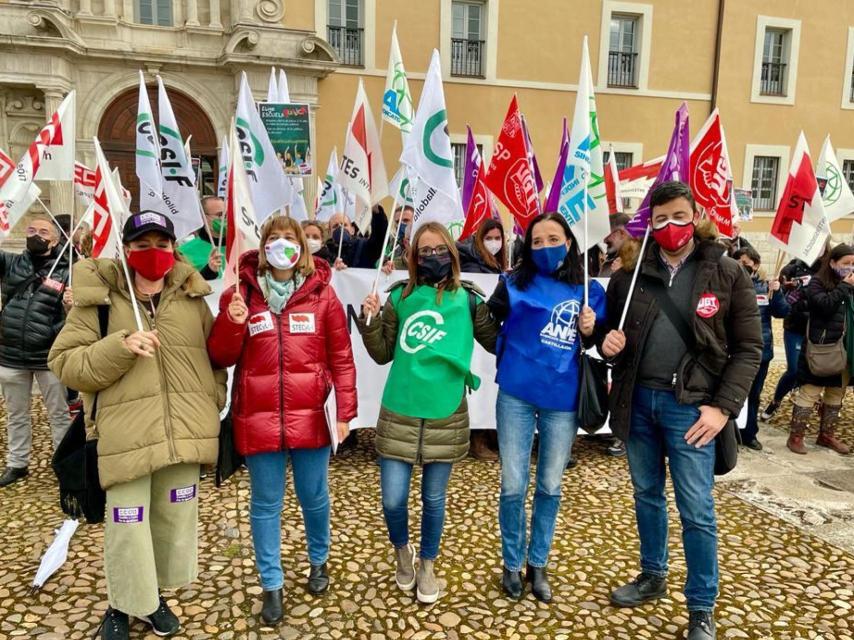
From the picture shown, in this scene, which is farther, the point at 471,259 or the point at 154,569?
the point at 471,259

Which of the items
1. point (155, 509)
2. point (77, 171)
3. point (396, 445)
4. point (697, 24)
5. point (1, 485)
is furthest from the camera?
point (697, 24)

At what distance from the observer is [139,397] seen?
2807mm

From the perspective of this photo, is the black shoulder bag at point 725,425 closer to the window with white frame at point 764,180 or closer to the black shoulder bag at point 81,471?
the black shoulder bag at point 81,471

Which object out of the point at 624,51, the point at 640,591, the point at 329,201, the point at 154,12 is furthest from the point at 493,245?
the point at 624,51

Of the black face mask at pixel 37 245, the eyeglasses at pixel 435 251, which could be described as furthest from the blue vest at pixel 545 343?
the black face mask at pixel 37 245

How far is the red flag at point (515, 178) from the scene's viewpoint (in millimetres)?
5020

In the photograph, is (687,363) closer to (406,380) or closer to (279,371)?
(406,380)

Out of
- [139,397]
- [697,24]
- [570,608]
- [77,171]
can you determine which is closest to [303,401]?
[139,397]

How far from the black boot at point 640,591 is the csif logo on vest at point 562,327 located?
1.37 metres

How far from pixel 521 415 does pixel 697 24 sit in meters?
22.0

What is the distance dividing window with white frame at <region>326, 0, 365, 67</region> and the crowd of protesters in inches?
659

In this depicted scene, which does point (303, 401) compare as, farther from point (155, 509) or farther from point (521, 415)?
point (521, 415)

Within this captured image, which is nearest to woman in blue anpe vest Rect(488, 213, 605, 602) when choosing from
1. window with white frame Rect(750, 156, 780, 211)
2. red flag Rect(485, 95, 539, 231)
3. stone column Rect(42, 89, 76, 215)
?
red flag Rect(485, 95, 539, 231)

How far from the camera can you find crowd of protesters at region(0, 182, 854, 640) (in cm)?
284
